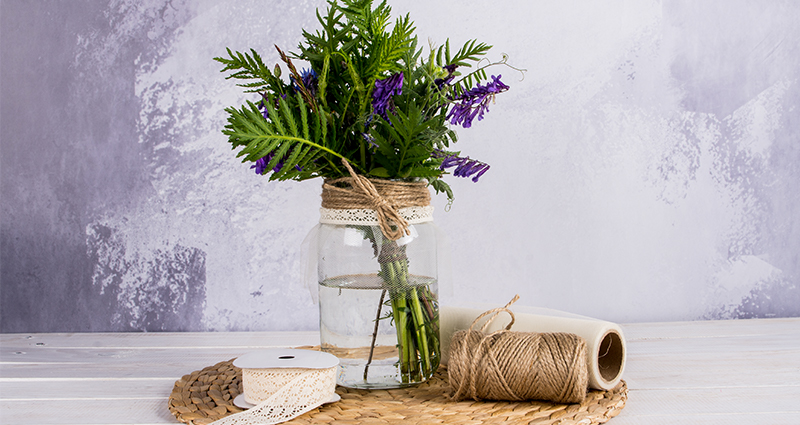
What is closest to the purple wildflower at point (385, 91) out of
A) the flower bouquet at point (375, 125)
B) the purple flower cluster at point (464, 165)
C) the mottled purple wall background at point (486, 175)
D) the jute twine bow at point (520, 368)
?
the flower bouquet at point (375, 125)

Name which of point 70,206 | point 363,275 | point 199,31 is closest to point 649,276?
point 363,275

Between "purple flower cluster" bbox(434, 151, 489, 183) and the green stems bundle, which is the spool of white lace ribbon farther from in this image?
"purple flower cluster" bbox(434, 151, 489, 183)

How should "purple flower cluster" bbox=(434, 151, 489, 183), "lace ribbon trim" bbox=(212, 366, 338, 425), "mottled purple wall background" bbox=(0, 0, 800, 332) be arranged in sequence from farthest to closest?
"mottled purple wall background" bbox=(0, 0, 800, 332) → "purple flower cluster" bbox=(434, 151, 489, 183) → "lace ribbon trim" bbox=(212, 366, 338, 425)

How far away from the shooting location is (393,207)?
0.84m

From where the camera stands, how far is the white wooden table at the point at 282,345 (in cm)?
83

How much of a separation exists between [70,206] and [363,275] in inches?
34.2

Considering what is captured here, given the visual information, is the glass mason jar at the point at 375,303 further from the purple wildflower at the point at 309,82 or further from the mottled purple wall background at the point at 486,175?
the mottled purple wall background at the point at 486,175

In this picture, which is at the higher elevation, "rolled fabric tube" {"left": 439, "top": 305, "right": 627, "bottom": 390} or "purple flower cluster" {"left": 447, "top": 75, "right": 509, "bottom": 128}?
"purple flower cluster" {"left": 447, "top": 75, "right": 509, "bottom": 128}

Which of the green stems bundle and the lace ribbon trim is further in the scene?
the green stems bundle

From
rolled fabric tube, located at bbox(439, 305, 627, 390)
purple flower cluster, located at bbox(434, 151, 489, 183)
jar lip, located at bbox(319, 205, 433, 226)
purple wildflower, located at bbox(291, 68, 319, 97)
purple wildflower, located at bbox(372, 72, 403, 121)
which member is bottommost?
rolled fabric tube, located at bbox(439, 305, 627, 390)

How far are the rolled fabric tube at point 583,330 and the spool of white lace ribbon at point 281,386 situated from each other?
0.23 meters

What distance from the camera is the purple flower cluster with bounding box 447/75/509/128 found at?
0.85m

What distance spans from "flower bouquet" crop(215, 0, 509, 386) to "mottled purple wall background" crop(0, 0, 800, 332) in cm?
56

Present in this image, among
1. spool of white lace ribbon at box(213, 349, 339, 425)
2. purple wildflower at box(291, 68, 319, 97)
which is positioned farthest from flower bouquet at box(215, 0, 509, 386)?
spool of white lace ribbon at box(213, 349, 339, 425)
